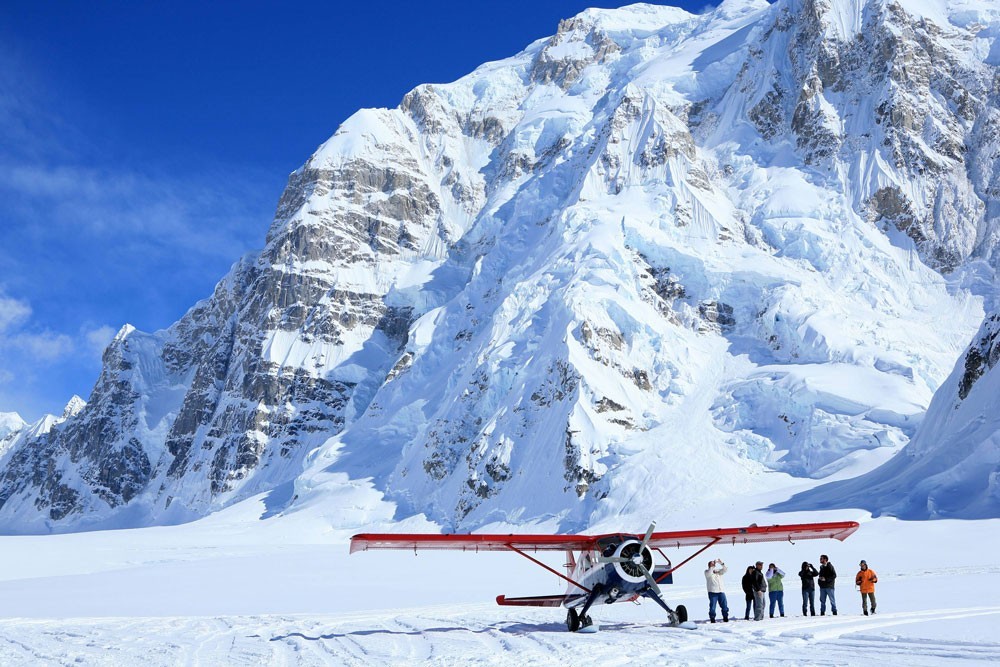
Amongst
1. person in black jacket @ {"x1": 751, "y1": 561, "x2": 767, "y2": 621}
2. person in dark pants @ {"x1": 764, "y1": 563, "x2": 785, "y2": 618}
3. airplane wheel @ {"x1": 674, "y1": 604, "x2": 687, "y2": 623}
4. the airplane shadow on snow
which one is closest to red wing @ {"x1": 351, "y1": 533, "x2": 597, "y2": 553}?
the airplane shadow on snow

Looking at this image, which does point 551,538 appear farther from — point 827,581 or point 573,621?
point 827,581

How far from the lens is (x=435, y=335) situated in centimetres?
11894

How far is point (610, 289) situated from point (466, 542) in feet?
244

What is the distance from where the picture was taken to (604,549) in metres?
21.0

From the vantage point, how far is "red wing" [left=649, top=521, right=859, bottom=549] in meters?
22.5

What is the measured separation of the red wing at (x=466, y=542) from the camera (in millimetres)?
21609

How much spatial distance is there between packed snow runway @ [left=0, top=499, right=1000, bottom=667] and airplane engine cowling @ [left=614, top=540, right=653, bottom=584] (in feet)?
4.10

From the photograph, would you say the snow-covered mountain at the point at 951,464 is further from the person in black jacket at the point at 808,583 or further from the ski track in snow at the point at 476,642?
the ski track in snow at the point at 476,642

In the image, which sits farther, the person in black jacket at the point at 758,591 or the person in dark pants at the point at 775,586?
the person in dark pants at the point at 775,586

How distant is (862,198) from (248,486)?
320 ft

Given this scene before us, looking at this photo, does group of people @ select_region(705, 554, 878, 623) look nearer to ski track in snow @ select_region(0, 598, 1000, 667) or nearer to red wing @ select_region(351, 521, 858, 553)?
ski track in snow @ select_region(0, 598, 1000, 667)

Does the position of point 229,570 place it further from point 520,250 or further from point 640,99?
point 640,99

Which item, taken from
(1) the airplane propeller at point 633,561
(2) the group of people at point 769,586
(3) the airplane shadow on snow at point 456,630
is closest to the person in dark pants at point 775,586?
(2) the group of people at point 769,586

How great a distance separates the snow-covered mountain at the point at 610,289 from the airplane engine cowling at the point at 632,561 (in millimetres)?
41719
